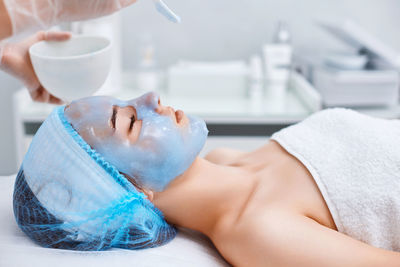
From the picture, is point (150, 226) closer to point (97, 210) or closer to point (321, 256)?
point (97, 210)

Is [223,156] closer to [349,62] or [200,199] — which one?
[200,199]

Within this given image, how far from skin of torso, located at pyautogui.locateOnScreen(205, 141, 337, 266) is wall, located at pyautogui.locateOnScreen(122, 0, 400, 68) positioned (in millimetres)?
1308

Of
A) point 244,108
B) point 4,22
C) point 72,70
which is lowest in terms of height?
point 244,108

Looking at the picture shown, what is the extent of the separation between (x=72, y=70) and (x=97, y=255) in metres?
0.42

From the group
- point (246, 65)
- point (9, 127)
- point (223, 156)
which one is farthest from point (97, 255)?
point (246, 65)

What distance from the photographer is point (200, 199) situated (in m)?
1.09

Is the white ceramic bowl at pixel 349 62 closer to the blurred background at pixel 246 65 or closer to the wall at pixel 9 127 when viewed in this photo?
the blurred background at pixel 246 65

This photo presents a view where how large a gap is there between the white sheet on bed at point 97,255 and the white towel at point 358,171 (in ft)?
1.01

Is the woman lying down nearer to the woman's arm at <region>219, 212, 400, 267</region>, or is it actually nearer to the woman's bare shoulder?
the woman's arm at <region>219, 212, 400, 267</region>

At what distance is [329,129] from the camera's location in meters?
1.20

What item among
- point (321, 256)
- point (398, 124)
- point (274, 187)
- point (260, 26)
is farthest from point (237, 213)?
point (260, 26)

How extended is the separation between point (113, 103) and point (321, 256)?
1.87ft

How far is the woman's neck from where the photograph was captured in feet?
3.53

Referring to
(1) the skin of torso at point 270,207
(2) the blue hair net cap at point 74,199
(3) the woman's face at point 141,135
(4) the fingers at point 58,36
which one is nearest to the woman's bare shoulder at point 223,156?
(1) the skin of torso at point 270,207
